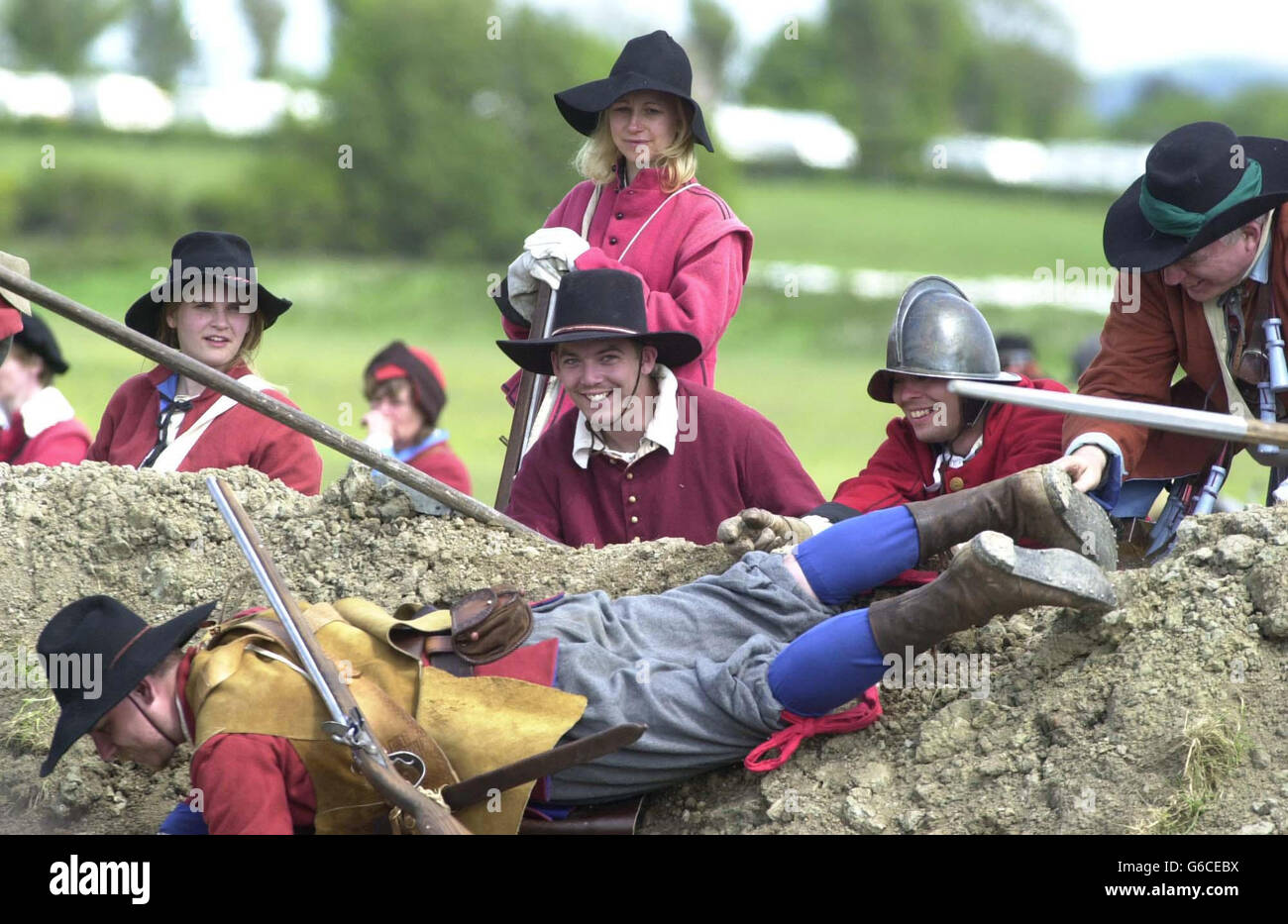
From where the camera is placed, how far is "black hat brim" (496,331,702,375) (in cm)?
583

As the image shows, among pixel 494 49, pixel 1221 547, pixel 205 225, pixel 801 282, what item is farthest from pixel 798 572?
pixel 494 49

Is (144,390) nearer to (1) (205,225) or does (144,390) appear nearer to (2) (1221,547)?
(2) (1221,547)

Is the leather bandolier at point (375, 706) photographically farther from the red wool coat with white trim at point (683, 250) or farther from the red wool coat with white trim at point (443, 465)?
the red wool coat with white trim at point (443, 465)

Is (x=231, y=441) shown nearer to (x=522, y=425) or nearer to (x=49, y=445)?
(x=522, y=425)

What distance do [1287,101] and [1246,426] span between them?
6837 cm

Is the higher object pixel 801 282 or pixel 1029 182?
pixel 1029 182

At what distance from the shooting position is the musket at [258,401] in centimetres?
608

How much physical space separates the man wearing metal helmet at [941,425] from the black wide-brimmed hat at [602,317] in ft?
2.30

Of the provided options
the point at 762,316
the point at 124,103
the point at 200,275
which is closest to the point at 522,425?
the point at 200,275

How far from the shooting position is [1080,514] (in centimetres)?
518

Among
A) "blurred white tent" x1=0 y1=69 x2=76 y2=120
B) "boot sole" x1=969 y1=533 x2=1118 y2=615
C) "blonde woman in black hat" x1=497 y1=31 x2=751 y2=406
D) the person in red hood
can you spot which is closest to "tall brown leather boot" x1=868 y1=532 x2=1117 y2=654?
"boot sole" x1=969 y1=533 x2=1118 y2=615

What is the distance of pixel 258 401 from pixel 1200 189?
3162 millimetres
